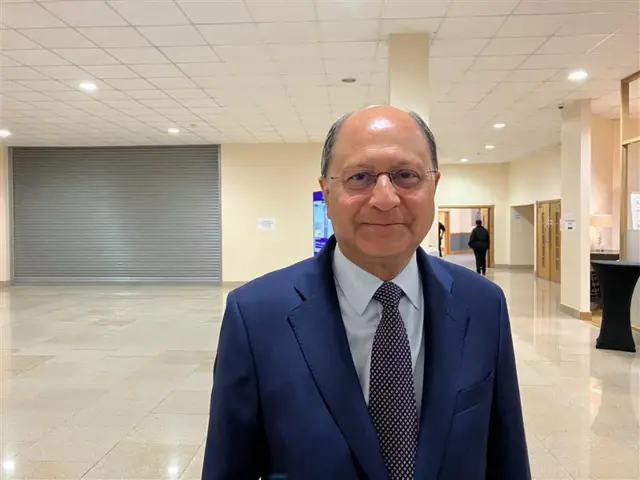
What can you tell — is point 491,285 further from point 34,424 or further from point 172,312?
point 172,312

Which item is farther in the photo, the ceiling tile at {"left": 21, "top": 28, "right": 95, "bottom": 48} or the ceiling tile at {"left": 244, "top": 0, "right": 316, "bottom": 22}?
the ceiling tile at {"left": 21, "top": 28, "right": 95, "bottom": 48}

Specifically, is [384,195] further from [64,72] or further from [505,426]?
[64,72]

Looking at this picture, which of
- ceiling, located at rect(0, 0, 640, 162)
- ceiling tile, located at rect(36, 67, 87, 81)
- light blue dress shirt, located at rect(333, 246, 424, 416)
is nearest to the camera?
light blue dress shirt, located at rect(333, 246, 424, 416)

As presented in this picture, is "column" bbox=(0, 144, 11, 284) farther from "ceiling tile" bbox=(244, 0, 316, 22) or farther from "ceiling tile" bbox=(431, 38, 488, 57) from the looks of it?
"ceiling tile" bbox=(431, 38, 488, 57)

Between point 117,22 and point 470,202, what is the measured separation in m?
13.7

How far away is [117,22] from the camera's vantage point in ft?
17.9

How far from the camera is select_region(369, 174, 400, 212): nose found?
0.99 meters

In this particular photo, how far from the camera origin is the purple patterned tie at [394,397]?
0.97 m

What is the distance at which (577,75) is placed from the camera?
7.35 meters

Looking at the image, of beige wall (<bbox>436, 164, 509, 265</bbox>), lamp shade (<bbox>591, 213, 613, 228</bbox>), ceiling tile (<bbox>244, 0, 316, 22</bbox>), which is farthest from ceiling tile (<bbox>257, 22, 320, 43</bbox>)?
beige wall (<bbox>436, 164, 509, 265</bbox>)

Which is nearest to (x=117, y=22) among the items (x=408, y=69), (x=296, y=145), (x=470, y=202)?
(x=408, y=69)

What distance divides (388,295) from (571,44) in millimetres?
6228

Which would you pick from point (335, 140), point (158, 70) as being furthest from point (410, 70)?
point (335, 140)

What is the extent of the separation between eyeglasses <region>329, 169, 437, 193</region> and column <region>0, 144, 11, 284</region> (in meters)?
15.7
